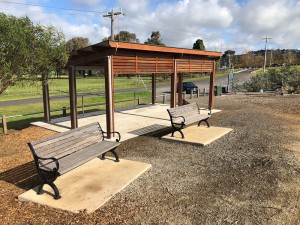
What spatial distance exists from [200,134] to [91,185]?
4.73 meters

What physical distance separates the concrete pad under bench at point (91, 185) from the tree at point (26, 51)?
3211 millimetres

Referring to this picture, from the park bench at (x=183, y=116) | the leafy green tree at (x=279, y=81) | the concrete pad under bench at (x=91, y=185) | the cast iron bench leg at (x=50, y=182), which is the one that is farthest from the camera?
the leafy green tree at (x=279, y=81)

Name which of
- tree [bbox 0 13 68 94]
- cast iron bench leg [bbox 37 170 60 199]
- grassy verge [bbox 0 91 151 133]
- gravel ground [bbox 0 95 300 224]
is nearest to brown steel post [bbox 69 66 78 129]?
tree [bbox 0 13 68 94]

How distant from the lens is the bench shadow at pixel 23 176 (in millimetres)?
5301

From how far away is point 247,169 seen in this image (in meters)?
5.96

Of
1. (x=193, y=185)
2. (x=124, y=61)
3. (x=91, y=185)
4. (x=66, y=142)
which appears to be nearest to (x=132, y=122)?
(x=124, y=61)

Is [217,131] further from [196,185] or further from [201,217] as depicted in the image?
[201,217]

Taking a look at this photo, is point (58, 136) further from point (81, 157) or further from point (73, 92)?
point (73, 92)

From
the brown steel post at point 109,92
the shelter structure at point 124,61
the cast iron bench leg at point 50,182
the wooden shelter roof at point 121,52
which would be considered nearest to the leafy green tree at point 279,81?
the shelter structure at point 124,61

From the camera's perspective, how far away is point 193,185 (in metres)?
5.18

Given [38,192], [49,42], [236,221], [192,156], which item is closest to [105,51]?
[49,42]

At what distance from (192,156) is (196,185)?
174 cm

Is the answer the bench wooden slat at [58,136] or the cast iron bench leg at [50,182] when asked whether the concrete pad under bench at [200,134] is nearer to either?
the bench wooden slat at [58,136]

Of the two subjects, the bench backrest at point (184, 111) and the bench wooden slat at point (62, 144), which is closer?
the bench wooden slat at point (62, 144)
